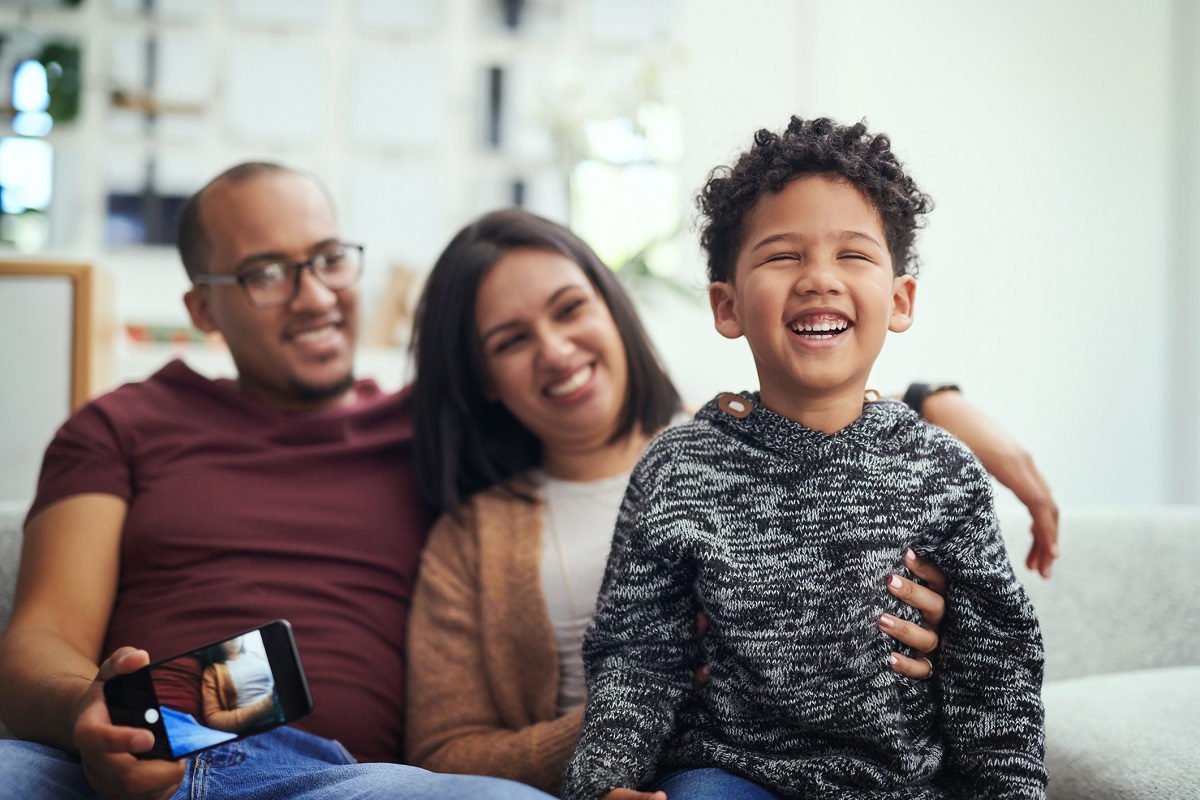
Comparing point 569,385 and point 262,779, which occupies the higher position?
point 569,385

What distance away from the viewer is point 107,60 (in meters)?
3.52

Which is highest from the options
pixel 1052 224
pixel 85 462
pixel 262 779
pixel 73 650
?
pixel 1052 224

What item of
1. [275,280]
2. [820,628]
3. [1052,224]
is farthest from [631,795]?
[1052,224]

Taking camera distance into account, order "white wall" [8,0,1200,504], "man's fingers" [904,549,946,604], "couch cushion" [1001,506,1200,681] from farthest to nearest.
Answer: "white wall" [8,0,1200,504], "couch cushion" [1001,506,1200,681], "man's fingers" [904,549,946,604]

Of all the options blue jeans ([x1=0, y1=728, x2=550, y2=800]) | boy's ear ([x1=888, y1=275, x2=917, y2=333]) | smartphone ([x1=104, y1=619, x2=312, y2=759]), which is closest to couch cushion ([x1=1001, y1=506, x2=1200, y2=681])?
boy's ear ([x1=888, y1=275, x2=917, y2=333])

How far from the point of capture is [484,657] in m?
1.38

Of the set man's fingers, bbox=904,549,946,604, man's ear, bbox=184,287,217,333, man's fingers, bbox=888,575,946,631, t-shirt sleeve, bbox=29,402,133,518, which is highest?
man's ear, bbox=184,287,217,333

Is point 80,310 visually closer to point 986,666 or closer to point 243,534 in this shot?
point 243,534

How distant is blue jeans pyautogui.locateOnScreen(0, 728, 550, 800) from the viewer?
933mm

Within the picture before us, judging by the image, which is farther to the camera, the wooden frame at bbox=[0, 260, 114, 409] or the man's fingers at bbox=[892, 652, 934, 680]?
the wooden frame at bbox=[0, 260, 114, 409]

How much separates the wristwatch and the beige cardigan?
0.57m

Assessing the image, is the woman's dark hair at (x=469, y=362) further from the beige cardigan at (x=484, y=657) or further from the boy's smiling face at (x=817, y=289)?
the boy's smiling face at (x=817, y=289)

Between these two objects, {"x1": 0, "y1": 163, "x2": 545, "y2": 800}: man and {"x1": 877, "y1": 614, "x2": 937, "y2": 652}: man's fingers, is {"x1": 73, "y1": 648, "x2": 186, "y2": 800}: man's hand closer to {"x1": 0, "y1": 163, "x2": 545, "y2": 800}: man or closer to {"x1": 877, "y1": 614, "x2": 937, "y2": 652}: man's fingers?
{"x1": 0, "y1": 163, "x2": 545, "y2": 800}: man

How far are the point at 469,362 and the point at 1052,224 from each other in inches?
114
